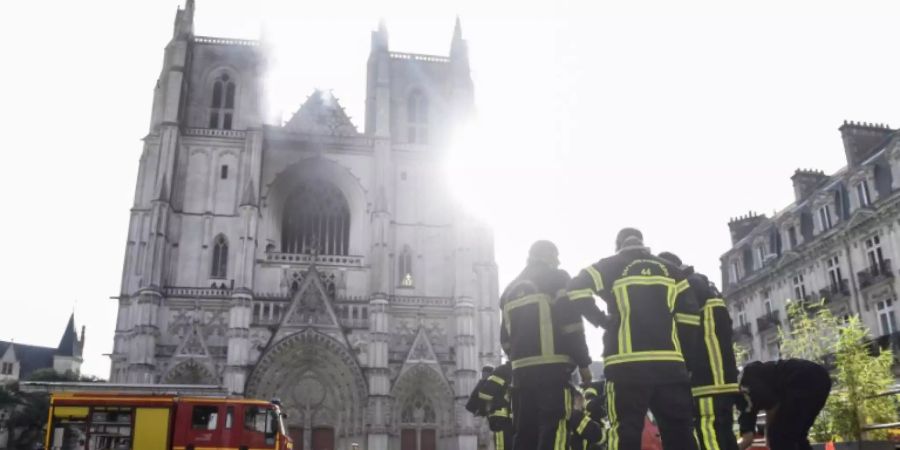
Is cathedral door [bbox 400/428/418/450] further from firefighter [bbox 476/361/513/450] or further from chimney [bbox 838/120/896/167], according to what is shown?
firefighter [bbox 476/361/513/450]

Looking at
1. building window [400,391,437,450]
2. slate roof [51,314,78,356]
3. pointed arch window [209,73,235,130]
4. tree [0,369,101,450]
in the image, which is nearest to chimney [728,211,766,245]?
building window [400,391,437,450]

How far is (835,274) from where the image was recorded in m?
26.2

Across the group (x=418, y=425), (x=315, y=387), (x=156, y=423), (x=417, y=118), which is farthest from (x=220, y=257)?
(x=156, y=423)

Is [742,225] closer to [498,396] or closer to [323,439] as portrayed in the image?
[323,439]

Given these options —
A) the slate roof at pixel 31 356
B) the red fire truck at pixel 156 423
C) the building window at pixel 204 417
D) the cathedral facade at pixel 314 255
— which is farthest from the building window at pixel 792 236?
the slate roof at pixel 31 356

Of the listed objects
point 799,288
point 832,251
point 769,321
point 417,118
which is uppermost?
point 417,118

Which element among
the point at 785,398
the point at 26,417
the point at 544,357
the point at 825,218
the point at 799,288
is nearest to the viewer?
the point at 544,357

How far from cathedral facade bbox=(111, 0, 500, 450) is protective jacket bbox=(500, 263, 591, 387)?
25.3 metres

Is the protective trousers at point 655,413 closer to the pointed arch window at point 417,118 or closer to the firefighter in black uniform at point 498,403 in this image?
the firefighter in black uniform at point 498,403

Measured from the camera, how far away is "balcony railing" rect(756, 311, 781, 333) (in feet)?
95.5

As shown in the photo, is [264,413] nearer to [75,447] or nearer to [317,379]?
[75,447]

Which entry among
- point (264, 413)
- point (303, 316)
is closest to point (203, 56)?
point (303, 316)

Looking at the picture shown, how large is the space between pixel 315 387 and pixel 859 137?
24623 millimetres

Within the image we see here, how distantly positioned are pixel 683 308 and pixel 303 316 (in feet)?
90.8
